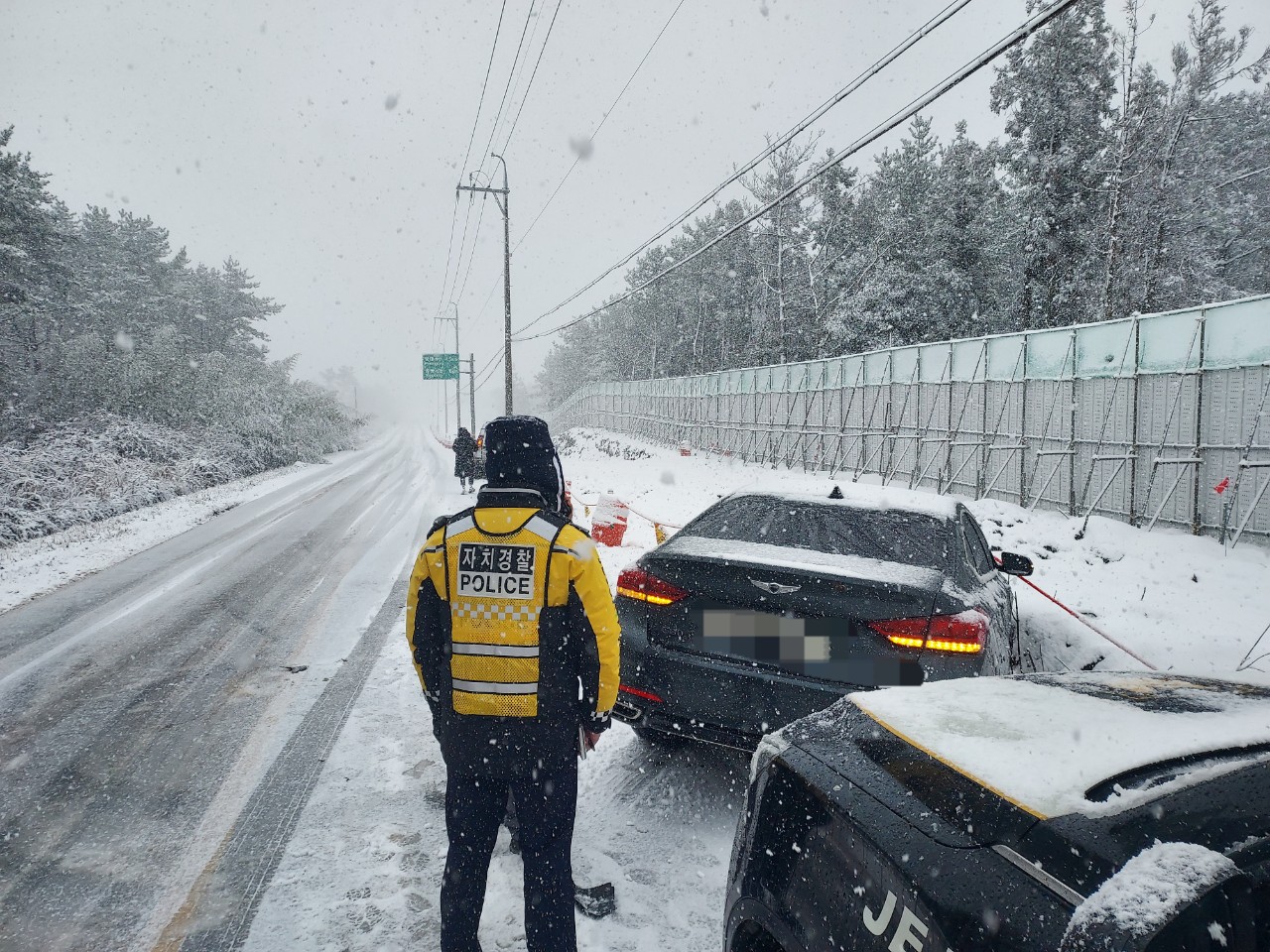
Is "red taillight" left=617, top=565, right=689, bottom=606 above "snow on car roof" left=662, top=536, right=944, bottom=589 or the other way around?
the other way around

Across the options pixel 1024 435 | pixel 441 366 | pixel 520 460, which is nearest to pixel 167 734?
pixel 520 460

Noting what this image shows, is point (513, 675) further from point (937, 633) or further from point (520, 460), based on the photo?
point (937, 633)

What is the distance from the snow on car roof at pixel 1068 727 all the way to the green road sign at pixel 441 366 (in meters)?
46.2

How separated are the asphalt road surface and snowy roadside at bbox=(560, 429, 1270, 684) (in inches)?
127

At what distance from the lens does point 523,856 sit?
2.17 meters

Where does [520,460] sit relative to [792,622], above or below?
above

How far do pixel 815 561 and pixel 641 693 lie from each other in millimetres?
1068

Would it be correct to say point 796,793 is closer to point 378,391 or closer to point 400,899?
point 400,899

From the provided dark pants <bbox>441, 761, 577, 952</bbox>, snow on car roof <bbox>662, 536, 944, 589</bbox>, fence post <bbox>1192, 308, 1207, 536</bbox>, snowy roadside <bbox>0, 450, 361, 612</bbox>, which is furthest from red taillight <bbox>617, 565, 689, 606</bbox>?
fence post <bbox>1192, 308, 1207, 536</bbox>

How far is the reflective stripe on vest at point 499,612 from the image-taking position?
83.3 inches

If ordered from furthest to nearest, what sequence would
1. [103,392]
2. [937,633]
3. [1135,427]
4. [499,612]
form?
[103,392], [1135,427], [937,633], [499,612]

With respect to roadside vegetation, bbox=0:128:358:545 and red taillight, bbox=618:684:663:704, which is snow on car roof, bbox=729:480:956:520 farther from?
roadside vegetation, bbox=0:128:358:545

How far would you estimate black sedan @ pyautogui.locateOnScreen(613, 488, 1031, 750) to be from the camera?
2.96m

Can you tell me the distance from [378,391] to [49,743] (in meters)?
201
